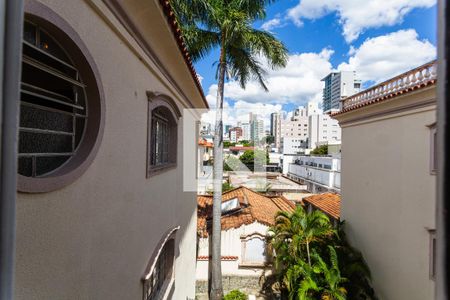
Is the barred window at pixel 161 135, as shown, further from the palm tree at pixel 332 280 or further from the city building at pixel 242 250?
the city building at pixel 242 250

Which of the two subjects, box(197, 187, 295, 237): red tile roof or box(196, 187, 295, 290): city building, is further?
box(197, 187, 295, 237): red tile roof

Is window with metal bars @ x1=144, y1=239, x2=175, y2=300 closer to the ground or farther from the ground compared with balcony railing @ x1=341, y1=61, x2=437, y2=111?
closer to the ground

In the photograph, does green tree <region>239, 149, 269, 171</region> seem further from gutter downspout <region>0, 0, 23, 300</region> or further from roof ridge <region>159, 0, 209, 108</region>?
gutter downspout <region>0, 0, 23, 300</region>

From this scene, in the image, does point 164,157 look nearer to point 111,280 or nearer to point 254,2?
point 111,280

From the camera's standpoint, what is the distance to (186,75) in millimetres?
5551

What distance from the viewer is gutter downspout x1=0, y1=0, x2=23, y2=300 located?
65cm

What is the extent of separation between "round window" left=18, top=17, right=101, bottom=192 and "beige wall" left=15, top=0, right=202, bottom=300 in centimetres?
15

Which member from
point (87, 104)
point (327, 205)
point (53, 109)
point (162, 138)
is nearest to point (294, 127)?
point (327, 205)

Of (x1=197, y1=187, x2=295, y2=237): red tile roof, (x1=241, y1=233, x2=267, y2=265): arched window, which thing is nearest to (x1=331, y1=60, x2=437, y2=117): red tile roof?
(x1=197, y1=187, x2=295, y2=237): red tile roof

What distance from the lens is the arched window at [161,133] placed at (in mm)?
4122

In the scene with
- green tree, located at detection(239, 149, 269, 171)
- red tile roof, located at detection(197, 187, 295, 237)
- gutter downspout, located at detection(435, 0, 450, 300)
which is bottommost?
red tile roof, located at detection(197, 187, 295, 237)

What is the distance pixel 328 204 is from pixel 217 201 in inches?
242

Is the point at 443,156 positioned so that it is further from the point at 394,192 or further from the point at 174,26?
the point at 394,192

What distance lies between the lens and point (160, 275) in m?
4.83
